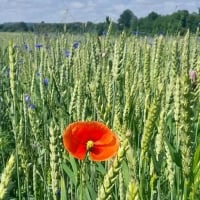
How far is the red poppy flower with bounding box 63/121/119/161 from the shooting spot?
755 mm

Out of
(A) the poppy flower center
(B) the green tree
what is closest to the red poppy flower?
(A) the poppy flower center

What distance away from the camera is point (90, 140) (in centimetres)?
77

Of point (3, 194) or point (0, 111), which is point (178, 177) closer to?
point (3, 194)

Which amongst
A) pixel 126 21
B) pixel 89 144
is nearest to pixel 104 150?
pixel 89 144

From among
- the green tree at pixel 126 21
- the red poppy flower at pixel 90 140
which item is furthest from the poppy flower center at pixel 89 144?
the green tree at pixel 126 21

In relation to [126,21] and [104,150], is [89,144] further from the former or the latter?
[126,21]

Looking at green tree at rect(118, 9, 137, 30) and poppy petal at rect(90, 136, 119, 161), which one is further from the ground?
green tree at rect(118, 9, 137, 30)

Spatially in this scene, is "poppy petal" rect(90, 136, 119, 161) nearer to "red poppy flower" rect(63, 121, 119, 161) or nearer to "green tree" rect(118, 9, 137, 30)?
"red poppy flower" rect(63, 121, 119, 161)

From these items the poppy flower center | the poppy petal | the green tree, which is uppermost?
the green tree

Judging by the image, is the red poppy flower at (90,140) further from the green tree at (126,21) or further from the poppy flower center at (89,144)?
the green tree at (126,21)

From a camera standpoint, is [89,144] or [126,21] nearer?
[89,144]

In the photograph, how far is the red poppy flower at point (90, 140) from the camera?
755 mm

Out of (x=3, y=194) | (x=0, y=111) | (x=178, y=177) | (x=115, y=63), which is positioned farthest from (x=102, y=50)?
(x=3, y=194)

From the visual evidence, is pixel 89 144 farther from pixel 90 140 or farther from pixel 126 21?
pixel 126 21
